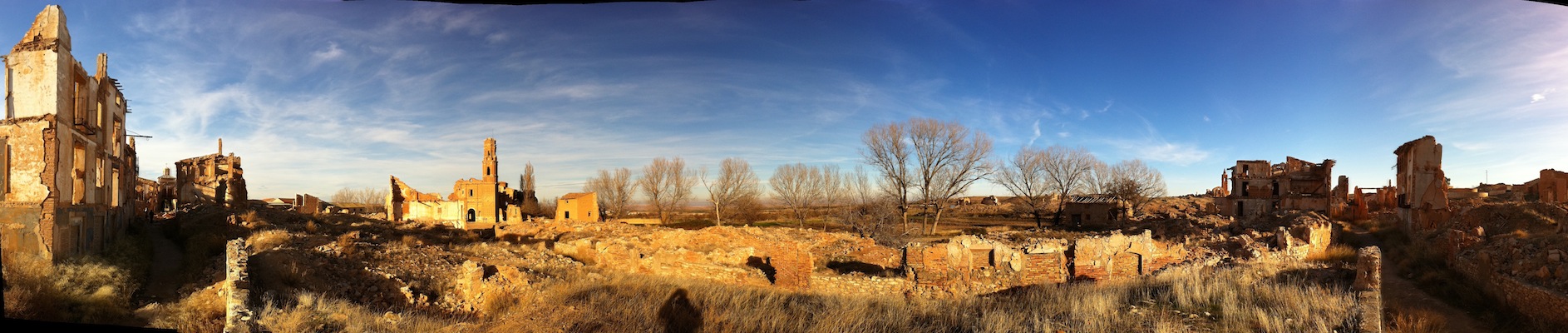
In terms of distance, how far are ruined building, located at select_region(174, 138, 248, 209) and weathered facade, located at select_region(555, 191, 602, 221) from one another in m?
17.5

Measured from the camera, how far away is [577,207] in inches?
1752

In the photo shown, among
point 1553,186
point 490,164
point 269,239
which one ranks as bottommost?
point 269,239

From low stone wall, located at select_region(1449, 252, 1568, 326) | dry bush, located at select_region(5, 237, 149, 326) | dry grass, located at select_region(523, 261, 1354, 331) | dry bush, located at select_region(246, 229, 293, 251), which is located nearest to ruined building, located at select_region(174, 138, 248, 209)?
dry bush, located at select_region(246, 229, 293, 251)

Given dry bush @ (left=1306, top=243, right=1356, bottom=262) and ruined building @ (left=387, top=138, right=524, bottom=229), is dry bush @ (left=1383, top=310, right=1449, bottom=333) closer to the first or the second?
dry bush @ (left=1306, top=243, right=1356, bottom=262)

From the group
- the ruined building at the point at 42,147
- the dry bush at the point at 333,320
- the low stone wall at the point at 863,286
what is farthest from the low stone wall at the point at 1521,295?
the ruined building at the point at 42,147

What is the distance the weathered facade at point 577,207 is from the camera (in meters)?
44.4

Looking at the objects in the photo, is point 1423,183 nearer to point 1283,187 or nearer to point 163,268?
point 1283,187

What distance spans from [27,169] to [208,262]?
3.46 metres

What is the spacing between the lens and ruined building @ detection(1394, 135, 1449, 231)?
20.8m

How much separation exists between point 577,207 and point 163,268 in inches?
1206

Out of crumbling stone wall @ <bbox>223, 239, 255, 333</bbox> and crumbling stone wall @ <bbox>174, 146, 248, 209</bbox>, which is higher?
crumbling stone wall @ <bbox>174, 146, 248, 209</bbox>

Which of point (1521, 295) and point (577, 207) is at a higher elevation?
point (577, 207)

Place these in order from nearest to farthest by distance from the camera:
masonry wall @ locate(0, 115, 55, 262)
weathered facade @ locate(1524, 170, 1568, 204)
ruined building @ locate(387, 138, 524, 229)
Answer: masonry wall @ locate(0, 115, 55, 262) < weathered facade @ locate(1524, 170, 1568, 204) < ruined building @ locate(387, 138, 524, 229)

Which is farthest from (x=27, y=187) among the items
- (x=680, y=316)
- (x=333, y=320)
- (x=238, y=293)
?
(x=680, y=316)
